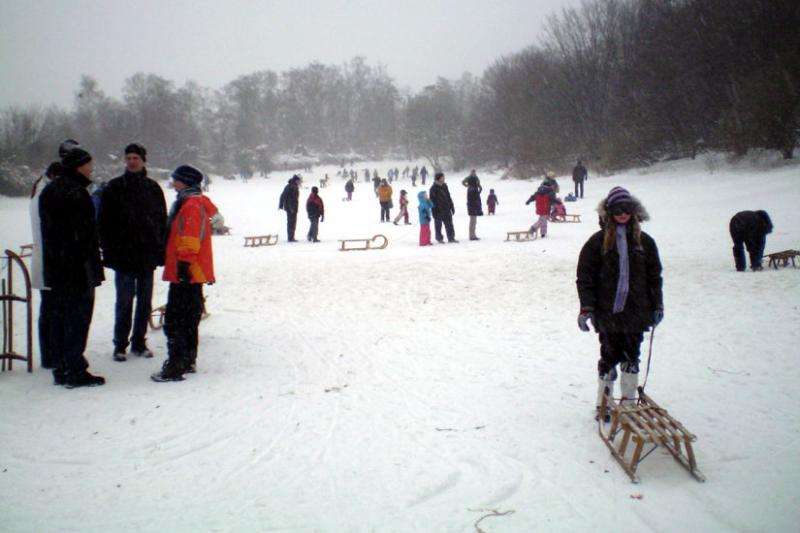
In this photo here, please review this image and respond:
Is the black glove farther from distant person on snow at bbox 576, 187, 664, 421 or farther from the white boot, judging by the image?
the white boot

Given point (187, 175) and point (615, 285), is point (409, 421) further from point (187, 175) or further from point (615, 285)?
point (187, 175)

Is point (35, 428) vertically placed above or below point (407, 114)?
below

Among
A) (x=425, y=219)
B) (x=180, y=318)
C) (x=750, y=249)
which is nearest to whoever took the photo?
(x=180, y=318)

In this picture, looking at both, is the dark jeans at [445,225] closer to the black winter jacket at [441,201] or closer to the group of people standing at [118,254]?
the black winter jacket at [441,201]

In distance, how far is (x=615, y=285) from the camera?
4266mm

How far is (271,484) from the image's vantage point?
11.9ft

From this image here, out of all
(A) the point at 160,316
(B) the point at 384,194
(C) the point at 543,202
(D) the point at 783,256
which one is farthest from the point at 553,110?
(A) the point at 160,316

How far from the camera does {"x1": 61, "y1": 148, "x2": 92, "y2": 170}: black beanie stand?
5.10m

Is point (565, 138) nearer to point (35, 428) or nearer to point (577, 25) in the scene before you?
point (577, 25)

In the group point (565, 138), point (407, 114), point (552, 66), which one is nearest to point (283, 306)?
point (565, 138)

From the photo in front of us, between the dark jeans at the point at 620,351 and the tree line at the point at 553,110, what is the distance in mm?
25226

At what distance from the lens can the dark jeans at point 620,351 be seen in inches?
170

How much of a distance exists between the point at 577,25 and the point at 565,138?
9925 millimetres

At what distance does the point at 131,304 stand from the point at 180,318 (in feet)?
3.11
